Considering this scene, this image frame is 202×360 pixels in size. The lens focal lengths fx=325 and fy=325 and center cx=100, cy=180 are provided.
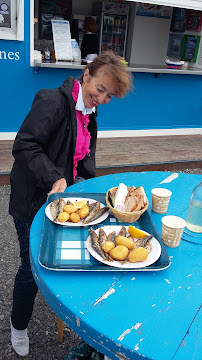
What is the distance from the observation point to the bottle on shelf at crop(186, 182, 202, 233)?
1.49m

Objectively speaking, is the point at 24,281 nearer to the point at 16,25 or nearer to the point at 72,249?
the point at 72,249

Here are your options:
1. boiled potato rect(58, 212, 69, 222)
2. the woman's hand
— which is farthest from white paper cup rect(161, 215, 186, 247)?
the woman's hand

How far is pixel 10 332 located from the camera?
2088 millimetres

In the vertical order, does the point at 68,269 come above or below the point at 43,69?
below

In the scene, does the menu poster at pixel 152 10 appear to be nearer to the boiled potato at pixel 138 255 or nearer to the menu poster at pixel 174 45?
the menu poster at pixel 174 45

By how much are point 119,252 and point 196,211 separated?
0.50 metres

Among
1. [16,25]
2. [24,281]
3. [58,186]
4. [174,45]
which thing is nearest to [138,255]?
[58,186]

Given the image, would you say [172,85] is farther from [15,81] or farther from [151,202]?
[151,202]

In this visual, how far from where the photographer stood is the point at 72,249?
125cm

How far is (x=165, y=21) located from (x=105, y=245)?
24.7 ft

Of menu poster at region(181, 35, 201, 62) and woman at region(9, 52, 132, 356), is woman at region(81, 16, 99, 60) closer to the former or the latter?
menu poster at region(181, 35, 201, 62)

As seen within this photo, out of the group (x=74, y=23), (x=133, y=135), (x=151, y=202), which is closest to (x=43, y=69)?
(x=133, y=135)

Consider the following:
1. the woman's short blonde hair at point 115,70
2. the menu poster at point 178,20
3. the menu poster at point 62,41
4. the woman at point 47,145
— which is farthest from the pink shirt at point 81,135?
the menu poster at point 178,20

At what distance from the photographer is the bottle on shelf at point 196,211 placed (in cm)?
149
